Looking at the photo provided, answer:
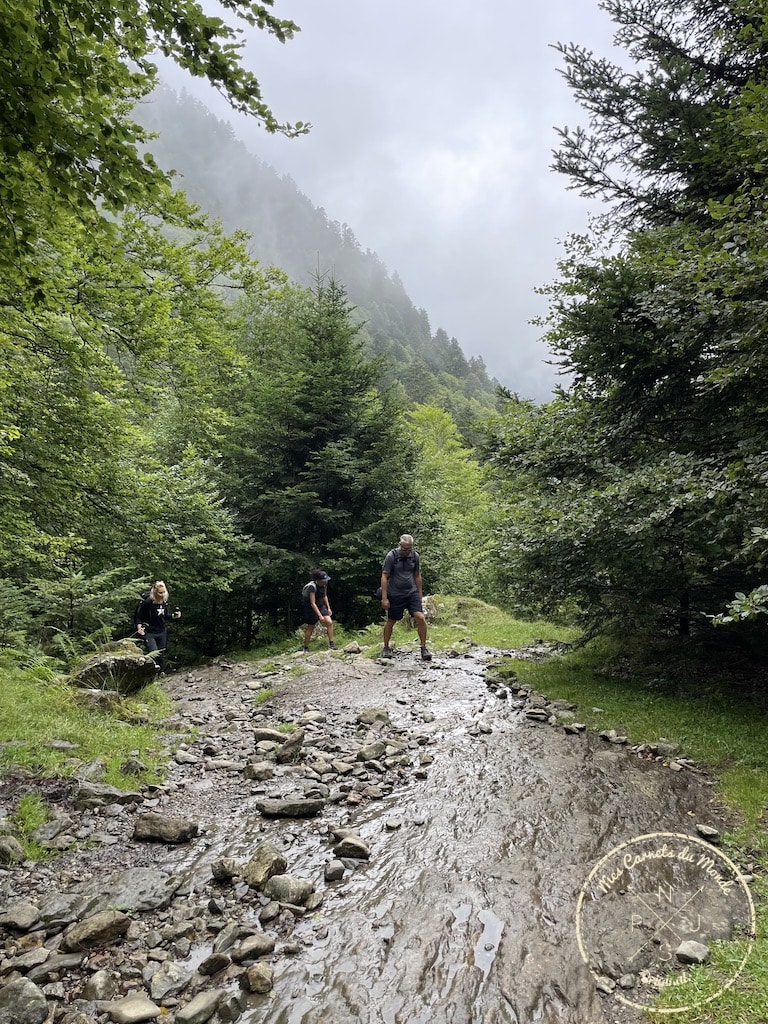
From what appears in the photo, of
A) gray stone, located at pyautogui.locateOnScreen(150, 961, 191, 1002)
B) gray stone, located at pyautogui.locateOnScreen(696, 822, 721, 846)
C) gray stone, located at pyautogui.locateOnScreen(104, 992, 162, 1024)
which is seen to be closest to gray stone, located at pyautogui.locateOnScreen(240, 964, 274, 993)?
gray stone, located at pyautogui.locateOnScreen(150, 961, 191, 1002)

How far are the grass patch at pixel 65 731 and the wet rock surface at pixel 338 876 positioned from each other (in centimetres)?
30

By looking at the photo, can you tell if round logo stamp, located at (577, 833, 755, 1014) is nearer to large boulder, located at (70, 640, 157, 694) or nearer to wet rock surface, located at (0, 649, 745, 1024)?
wet rock surface, located at (0, 649, 745, 1024)

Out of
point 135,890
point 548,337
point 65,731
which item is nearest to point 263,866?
point 135,890

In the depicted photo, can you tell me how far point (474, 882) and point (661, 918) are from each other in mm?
1273

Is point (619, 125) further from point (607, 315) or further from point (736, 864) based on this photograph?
point (736, 864)

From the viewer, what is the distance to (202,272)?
31.2 feet

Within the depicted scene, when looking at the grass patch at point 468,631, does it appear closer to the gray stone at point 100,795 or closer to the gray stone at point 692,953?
the gray stone at point 100,795

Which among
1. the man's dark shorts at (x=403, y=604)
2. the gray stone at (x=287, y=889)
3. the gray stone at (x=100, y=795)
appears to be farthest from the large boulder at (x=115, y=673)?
the gray stone at (x=287, y=889)

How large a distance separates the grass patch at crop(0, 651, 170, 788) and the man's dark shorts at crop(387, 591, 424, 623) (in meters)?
5.24

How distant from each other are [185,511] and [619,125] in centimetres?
1133

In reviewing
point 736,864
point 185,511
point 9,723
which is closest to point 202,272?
point 185,511

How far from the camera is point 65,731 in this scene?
20.7 ft

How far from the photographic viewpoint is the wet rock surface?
2979 millimetres

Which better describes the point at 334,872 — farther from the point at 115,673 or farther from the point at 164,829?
the point at 115,673
